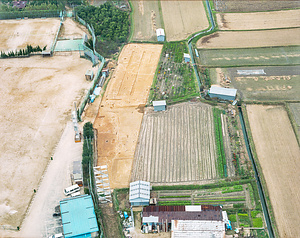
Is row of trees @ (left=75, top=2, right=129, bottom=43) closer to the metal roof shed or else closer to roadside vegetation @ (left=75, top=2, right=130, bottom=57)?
roadside vegetation @ (left=75, top=2, right=130, bottom=57)

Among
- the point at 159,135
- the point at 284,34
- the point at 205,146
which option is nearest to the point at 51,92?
the point at 159,135

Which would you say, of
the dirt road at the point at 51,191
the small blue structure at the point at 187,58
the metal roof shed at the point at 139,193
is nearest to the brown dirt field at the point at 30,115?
the dirt road at the point at 51,191

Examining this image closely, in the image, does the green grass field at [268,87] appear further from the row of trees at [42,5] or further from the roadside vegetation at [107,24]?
the row of trees at [42,5]

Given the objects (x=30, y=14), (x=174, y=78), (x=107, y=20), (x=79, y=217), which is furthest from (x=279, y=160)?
(x=30, y=14)

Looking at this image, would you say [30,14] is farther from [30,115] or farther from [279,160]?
[279,160]

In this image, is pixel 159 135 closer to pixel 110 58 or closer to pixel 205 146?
pixel 205 146

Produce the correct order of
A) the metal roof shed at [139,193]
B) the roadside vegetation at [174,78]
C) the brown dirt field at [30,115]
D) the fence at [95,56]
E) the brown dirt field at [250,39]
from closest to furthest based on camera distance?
the metal roof shed at [139,193] → the brown dirt field at [30,115] → the fence at [95,56] → the roadside vegetation at [174,78] → the brown dirt field at [250,39]
